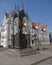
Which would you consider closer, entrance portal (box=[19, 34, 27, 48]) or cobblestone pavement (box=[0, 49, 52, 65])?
cobblestone pavement (box=[0, 49, 52, 65])

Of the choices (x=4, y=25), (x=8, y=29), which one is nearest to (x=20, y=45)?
(x=8, y=29)

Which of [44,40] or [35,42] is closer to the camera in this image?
[35,42]

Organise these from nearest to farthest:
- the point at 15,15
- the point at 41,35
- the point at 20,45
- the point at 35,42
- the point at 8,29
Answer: the point at 20,45 < the point at 15,15 < the point at 8,29 < the point at 35,42 < the point at 41,35

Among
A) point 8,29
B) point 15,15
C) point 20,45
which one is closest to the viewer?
point 20,45

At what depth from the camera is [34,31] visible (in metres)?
66.3

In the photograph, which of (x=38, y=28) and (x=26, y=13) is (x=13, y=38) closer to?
(x=26, y=13)

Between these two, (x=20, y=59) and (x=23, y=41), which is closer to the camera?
(x=20, y=59)

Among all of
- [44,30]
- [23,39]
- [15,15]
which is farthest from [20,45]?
[44,30]

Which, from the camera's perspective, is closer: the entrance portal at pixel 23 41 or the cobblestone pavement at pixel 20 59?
the cobblestone pavement at pixel 20 59

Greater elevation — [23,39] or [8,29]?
[8,29]

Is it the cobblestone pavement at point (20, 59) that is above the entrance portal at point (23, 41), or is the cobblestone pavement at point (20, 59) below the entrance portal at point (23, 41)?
below

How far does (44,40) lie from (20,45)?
165 ft

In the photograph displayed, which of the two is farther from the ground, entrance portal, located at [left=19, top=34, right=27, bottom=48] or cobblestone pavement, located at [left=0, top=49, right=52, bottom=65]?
entrance portal, located at [left=19, top=34, right=27, bottom=48]

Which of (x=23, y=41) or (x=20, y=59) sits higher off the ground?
(x=23, y=41)
